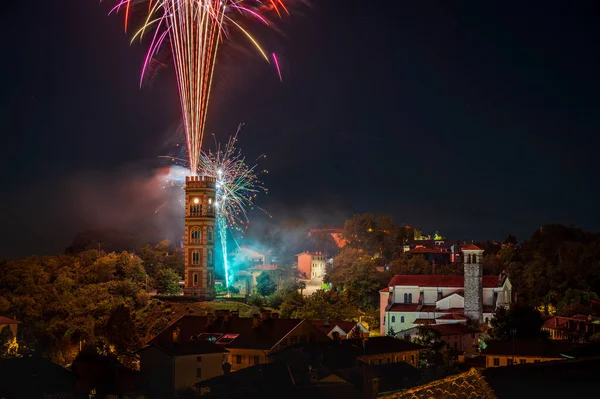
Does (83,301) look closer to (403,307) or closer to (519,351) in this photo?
(403,307)

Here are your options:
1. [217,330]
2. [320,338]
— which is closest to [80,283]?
[217,330]

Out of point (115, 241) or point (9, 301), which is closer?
point (9, 301)

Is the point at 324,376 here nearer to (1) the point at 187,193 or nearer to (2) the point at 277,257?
(1) the point at 187,193

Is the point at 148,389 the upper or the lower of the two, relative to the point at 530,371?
lower

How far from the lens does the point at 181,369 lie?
28672 mm

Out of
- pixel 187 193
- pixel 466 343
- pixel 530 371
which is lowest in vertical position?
pixel 466 343

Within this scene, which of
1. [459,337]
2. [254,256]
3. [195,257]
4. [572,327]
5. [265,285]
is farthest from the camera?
[254,256]

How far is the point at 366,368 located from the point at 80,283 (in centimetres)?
2373

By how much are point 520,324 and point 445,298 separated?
11546mm

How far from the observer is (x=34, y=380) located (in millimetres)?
24922

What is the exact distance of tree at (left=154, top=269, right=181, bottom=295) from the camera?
170 feet

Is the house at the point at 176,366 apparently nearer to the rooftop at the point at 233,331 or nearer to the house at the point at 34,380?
the rooftop at the point at 233,331

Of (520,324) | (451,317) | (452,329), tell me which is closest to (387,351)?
(520,324)

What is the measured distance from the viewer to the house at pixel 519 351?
3472cm
